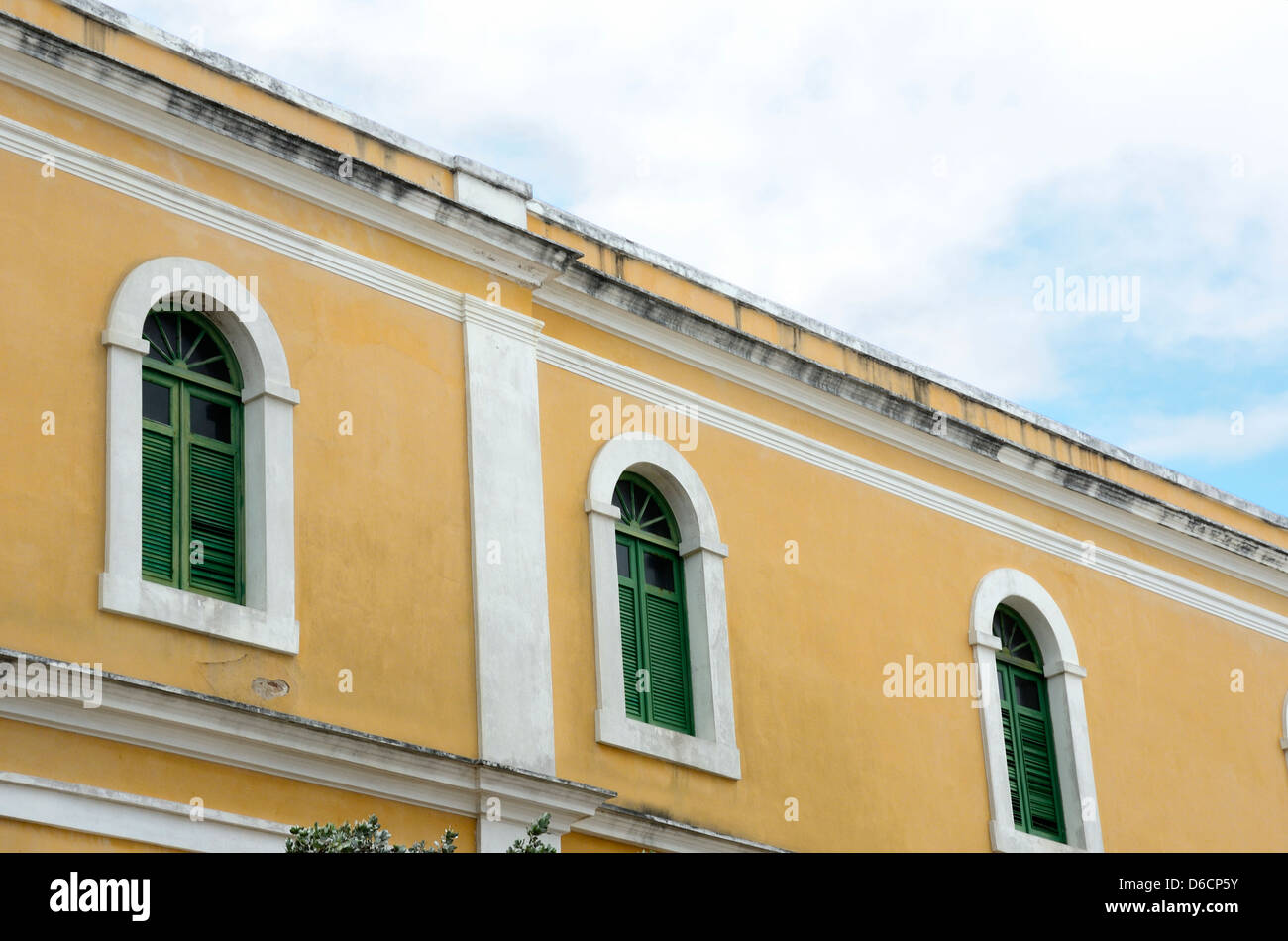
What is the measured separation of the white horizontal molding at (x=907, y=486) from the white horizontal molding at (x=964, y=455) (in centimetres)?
24

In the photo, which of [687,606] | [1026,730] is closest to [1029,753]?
[1026,730]

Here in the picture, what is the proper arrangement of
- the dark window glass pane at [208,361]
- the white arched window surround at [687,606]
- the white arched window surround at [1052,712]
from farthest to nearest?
the white arched window surround at [1052,712]
the white arched window surround at [687,606]
the dark window glass pane at [208,361]

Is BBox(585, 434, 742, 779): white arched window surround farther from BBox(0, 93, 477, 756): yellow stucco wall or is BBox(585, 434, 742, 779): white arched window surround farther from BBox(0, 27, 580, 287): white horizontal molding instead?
BBox(0, 27, 580, 287): white horizontal molding

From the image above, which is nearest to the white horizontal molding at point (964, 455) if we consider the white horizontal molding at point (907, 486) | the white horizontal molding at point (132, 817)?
the white horizontal molding at point (907, 486)

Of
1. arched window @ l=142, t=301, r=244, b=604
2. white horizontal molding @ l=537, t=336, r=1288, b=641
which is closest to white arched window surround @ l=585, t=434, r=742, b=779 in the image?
white horizontal molding @ l=537, t=336, r=1288, b=641

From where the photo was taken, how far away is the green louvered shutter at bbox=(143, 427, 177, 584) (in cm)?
1189

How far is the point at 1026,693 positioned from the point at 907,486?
1896 millimetres

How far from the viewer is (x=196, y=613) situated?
464 inches

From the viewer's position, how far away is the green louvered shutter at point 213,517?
12.2 metres

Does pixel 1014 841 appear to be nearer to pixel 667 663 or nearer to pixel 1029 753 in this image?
pixel 1029 753

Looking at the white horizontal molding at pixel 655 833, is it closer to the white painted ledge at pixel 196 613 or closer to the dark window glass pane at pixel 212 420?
the white painted ledge at pixel 196 613
